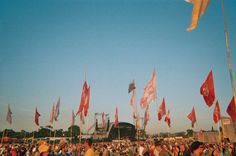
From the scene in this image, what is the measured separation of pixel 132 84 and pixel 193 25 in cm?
1565

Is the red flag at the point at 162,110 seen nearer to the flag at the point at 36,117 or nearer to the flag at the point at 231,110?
the flag at the point at 231,110

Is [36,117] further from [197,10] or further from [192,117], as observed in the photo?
[197,10]

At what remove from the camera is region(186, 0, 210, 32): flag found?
19.7 feet

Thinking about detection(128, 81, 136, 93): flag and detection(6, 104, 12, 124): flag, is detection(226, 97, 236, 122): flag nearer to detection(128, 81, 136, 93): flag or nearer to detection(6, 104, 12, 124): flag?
detection(128, 81, 136, 93): flag

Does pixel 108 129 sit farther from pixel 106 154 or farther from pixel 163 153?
pixel 163 153

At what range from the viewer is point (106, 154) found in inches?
757

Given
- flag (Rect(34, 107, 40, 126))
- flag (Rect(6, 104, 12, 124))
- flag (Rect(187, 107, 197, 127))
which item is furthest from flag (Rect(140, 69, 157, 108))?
flag (Rect(6, 104, 12, 124))

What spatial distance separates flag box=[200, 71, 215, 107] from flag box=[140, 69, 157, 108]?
4398 mm

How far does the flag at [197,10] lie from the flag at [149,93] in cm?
1026

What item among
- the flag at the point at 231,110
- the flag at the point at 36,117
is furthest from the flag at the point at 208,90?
the flag at the point at 36,117

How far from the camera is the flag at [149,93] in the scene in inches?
633

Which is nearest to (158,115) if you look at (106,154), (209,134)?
(106,154)

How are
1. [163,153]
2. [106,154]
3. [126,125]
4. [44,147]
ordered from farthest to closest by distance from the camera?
[126,125] < [106,154] < [163,153] < [44,147]

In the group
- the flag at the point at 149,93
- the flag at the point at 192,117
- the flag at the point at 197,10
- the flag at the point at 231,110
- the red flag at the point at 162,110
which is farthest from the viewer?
the flag at the point at 192,117
